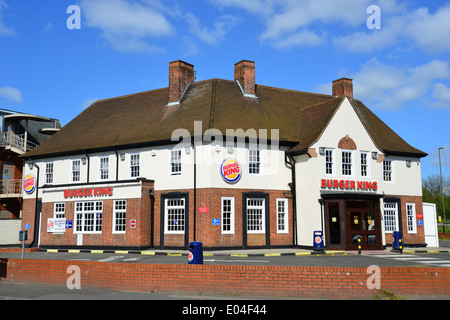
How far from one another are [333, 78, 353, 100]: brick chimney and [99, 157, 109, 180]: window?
17.6m

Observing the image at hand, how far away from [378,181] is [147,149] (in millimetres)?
14901

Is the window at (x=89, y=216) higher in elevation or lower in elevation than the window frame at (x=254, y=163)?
lower

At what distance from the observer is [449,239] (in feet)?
145

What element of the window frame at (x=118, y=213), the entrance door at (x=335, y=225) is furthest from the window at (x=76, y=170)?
the entrance door at (x=335, y=225)

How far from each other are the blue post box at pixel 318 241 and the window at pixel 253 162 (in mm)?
5203

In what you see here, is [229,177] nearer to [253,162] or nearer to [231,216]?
[253,162]

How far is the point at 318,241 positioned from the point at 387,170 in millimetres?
9145

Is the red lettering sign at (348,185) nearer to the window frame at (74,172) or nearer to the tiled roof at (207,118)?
the tiled roof at (207,118)

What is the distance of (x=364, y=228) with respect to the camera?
1053 inches

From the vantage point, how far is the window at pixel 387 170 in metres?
30.5

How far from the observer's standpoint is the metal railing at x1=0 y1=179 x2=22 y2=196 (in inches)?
1474

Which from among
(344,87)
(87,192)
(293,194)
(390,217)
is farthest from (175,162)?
(390,217)
